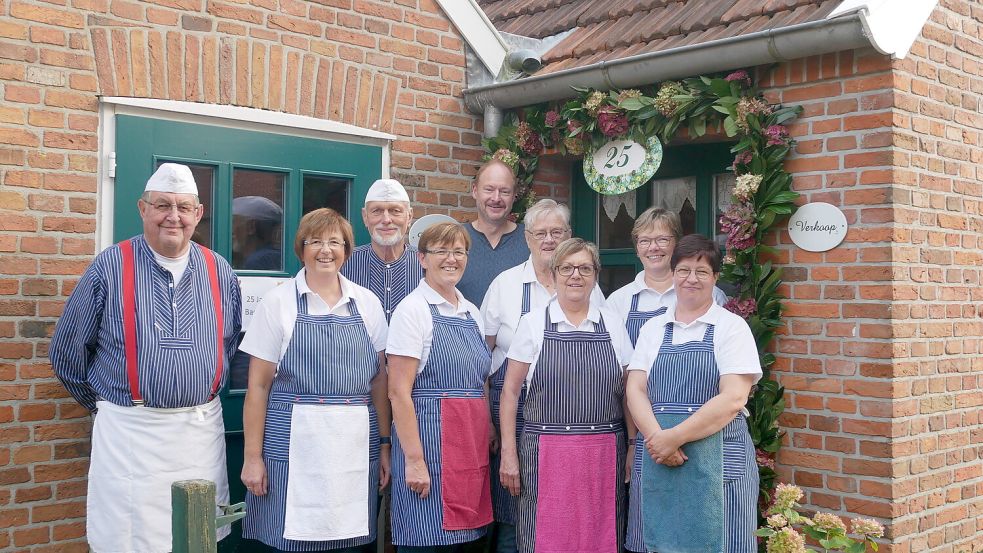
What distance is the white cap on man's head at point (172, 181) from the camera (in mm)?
4000

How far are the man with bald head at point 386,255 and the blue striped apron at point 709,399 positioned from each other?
1326mm

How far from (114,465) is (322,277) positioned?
106 cm

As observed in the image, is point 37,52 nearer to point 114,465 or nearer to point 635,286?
point 114,465

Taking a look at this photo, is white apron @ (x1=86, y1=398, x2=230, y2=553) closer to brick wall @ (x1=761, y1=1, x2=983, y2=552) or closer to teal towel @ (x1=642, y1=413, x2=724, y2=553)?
teal towel @ (x1=642, y1=413, x2=724, y2=553)

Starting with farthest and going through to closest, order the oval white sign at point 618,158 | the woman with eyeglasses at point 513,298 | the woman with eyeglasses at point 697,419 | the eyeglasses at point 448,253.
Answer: the oval white sign at point 618,158, the woman with eyeglasses at point 513,298, the eyeglasses at point 448,253, the woman with eyeglasses at point 697,419

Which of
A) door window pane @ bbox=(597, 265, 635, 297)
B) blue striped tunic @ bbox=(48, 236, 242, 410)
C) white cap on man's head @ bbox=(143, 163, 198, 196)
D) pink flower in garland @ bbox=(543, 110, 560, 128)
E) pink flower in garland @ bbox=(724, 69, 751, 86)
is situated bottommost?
blue striped tunic @ bbox=(48, 236, 242, 410)

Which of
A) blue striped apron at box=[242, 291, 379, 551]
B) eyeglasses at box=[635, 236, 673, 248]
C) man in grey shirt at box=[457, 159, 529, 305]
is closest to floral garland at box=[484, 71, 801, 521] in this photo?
eyeglasses at box=[635, 236, 673, 248]

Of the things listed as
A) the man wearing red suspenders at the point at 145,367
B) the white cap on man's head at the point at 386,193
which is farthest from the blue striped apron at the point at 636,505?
the man wearing red suspenders at the point at 145,367

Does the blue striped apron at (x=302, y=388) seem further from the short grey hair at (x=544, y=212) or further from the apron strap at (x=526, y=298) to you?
the short grey hair at (x=544, y=212)

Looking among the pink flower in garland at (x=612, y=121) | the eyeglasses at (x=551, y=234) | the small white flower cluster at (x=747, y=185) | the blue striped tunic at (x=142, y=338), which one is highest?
the pink flower in garland at (x=612, y=121)

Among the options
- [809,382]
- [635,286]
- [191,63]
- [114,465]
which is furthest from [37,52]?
[809,382]

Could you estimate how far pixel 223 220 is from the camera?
4.86 metres

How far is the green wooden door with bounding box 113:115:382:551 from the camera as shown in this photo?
15.0 ft

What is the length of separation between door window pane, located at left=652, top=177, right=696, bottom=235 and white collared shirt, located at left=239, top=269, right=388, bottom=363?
78.0 inches
